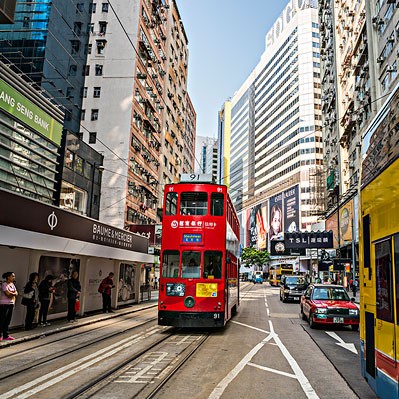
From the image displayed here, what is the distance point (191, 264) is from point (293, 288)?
17.3m

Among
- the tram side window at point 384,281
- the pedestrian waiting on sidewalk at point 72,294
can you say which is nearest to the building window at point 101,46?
the pedestrian waiting on sidewalk at point 72,294

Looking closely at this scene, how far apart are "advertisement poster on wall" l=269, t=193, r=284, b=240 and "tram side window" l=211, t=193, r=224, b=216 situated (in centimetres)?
8318

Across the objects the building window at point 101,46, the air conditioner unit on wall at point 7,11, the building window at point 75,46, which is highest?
the building window at point 101,46

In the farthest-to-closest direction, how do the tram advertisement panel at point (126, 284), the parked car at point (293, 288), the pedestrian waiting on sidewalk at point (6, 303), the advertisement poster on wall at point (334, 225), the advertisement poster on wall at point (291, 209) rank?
the advertisement poster on wall at point (291, 209)
the advertisement poster on wall at point (334, 225)
the parked car at point (293, 288)
the tram advertisement panel at point (126, 284)
the pedestrian waiting on sidewalk at point (6, 303)

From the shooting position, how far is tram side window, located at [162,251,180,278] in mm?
12914

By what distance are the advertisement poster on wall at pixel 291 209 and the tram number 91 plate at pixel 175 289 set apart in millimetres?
77628

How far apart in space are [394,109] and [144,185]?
41462 mm

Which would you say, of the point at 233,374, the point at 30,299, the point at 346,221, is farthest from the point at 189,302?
the point at 346,221

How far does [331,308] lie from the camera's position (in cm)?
1373

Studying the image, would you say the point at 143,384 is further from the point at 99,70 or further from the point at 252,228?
the point at 252,228

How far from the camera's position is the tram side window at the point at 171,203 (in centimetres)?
1312

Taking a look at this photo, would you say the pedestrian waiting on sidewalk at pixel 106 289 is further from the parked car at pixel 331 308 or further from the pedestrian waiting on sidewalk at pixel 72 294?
the parked car at pixel 331 308

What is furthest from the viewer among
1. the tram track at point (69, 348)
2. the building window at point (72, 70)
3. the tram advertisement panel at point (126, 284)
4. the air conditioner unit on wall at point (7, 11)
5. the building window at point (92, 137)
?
the building window at point (92, 137)

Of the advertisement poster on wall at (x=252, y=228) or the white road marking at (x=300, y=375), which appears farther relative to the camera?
the advertisement poster on wall at (x=252, y=228)
